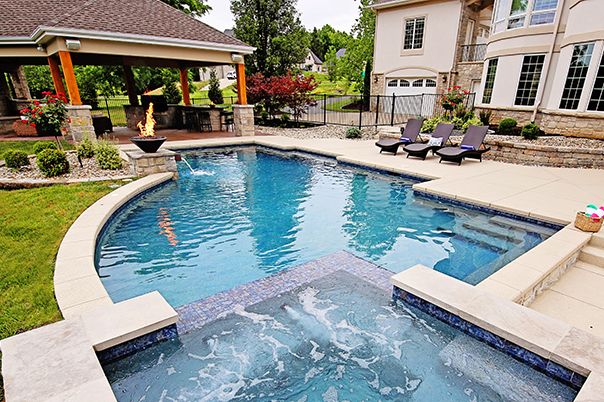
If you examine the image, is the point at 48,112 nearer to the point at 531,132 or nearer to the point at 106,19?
the point at 106,19

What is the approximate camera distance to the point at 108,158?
9023mm

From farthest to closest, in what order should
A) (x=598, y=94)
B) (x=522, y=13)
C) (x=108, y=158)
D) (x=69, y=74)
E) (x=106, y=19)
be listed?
1. (x=522, y=13)
2. (x=106, y=19)
3. (x=69, y=74)
4. (x=598, y=94)
5. (x=108, y=158)

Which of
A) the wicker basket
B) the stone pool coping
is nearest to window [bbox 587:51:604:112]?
the wicker basket

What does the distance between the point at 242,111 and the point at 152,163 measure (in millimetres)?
7055

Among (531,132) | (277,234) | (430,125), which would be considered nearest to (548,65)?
(531,132)

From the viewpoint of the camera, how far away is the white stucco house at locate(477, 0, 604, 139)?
962 centimetres

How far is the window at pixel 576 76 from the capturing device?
9.80m

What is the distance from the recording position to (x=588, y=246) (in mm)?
4840

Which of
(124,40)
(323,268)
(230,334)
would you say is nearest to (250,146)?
(124,40)

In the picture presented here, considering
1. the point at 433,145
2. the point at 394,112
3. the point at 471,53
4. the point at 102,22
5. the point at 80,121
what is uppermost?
the point at 102,22

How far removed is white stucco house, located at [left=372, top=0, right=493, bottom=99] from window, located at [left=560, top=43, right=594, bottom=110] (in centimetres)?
718

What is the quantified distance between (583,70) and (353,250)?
32.7 feet

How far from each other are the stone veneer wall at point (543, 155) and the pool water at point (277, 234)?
375 centimetres

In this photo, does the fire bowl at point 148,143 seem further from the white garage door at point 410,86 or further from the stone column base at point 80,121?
the white garage door at point 410,86
